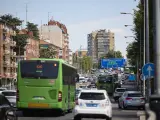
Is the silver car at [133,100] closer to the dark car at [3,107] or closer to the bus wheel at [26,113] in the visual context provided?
the bus wheel at [26,113]

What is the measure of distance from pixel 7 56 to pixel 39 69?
82984mm

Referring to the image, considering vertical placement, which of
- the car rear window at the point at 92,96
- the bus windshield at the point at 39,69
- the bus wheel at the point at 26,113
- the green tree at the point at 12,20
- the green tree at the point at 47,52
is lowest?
the bus wheel at the point at 26,113

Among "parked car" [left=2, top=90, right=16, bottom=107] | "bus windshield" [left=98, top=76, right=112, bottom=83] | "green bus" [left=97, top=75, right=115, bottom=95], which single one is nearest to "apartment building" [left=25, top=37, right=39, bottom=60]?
"bus windshield" [left=98, top=76, right=112, bottom=83]

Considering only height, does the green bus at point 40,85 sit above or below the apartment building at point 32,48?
below

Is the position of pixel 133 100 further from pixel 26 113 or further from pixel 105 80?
pixel 105 80

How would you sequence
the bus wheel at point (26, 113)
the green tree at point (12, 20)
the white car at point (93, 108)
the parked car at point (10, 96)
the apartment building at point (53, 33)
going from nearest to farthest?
the white car at point (93, 108), the bus wheel at point (26, 113), the parked car at point (10, 96), the green tree at point (12, 20), the apartment building at point (53, 33)

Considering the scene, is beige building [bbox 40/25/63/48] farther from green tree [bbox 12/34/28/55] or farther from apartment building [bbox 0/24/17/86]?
apartment building [bbox 0/24/17/86]

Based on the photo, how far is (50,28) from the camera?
18575cm

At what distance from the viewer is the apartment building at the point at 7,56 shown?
105375 millimetres

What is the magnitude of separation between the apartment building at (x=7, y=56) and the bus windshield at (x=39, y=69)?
7635cm

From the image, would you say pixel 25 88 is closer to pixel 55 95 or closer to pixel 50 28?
pixel 55 95

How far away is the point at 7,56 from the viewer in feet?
361

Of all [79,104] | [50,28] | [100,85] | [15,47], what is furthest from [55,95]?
[50,28]

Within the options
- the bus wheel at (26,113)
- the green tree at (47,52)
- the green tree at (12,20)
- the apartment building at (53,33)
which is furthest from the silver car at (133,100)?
the apartment building at (53,33)
